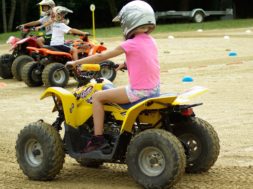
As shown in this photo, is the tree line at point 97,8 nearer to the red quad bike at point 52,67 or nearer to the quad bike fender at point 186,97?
the red quad bike at point 52,67

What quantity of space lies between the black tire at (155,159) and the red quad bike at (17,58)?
Answer: 1072 centimetres

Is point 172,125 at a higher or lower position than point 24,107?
higher

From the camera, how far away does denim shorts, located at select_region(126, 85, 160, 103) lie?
6.56m

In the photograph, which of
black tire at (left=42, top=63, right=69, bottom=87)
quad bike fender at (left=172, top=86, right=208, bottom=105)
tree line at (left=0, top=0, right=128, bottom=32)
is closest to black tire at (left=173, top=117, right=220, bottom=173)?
quad bike fender at (left=172, top=86, right=208, bottom=105)

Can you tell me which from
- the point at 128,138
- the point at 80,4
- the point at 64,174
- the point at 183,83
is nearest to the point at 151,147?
the point at 128,138

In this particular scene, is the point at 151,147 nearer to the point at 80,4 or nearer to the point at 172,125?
the point at 172,125

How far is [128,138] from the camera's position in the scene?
21.8 ft

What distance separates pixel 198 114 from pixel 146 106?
4391 mm

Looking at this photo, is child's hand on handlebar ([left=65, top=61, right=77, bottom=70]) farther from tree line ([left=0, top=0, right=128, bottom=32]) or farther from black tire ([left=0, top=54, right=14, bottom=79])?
tree line ([left=0, top=0, right=128, bottom=32])

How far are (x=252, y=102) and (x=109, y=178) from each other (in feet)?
17.2

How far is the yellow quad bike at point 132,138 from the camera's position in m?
6.22

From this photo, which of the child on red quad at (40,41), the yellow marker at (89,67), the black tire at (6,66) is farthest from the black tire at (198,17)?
the yellow marker at (89,67)

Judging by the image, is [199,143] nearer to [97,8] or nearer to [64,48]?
[64,48]

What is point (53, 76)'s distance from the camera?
14.9 m
